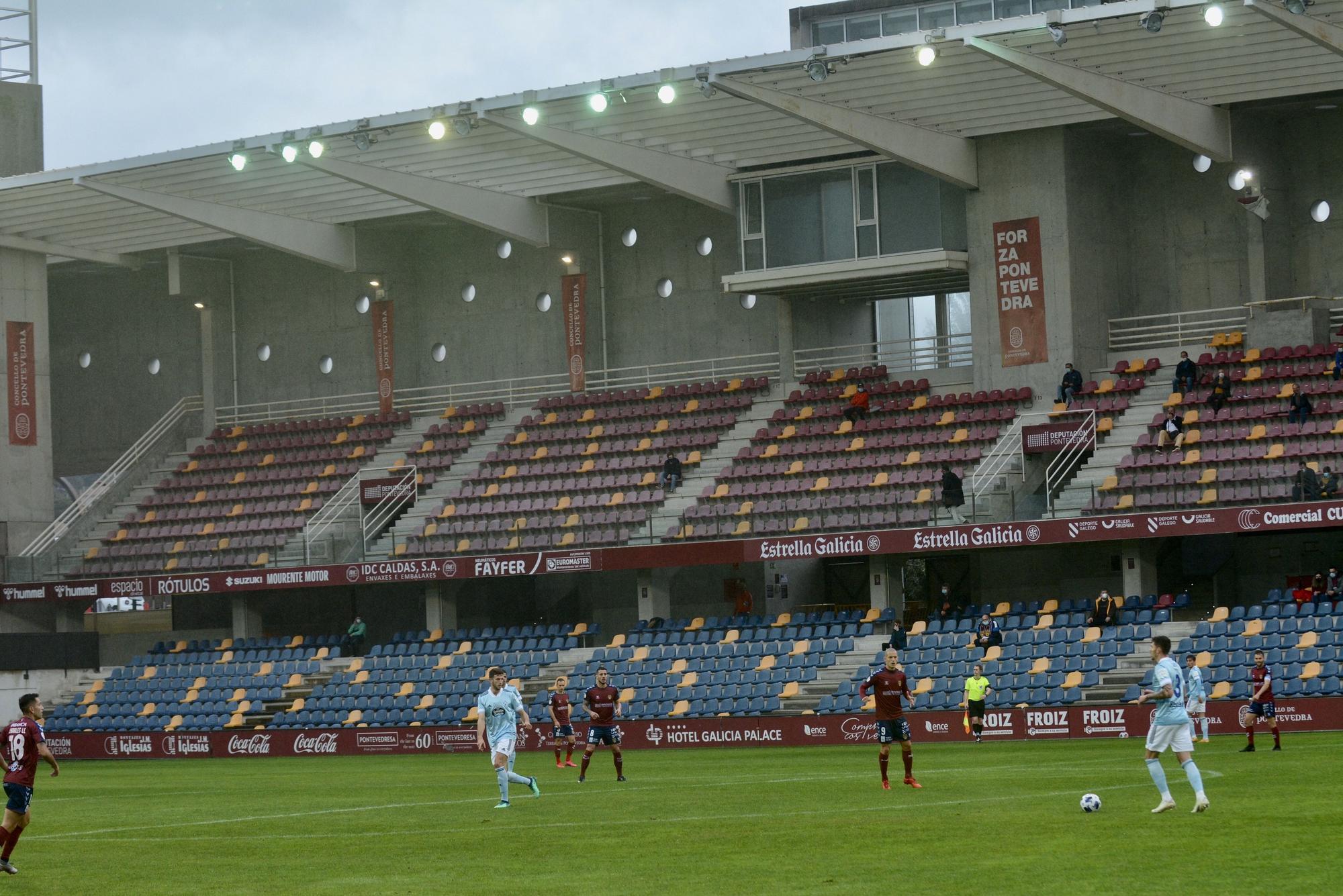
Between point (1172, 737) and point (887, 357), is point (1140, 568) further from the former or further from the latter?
point (1172, 737)

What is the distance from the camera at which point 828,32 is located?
68.8 m

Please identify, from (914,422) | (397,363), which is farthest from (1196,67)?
(397,363)

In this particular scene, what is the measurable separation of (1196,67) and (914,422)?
9717 mm

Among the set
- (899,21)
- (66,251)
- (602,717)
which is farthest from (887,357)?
(899,21)

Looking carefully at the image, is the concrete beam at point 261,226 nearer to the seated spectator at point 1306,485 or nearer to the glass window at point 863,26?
the glass window at point 863,26

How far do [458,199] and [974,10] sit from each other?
82.7 ft

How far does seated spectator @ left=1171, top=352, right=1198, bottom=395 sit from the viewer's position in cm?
3841

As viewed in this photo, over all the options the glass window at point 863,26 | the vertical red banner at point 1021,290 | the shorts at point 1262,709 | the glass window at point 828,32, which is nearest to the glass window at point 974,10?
the glass window at point 863,26

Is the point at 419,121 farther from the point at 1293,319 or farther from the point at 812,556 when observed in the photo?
the point at 1293,319

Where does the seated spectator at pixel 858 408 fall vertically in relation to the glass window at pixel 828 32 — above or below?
below

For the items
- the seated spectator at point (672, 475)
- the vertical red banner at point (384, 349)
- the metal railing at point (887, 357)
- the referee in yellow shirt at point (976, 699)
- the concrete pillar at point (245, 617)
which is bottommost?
the referee in yellow shirt at point (976, 699)

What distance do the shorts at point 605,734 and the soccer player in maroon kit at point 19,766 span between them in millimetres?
9835

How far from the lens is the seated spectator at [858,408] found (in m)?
42.4

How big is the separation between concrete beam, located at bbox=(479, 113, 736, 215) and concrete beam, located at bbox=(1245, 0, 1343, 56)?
13925 mm
